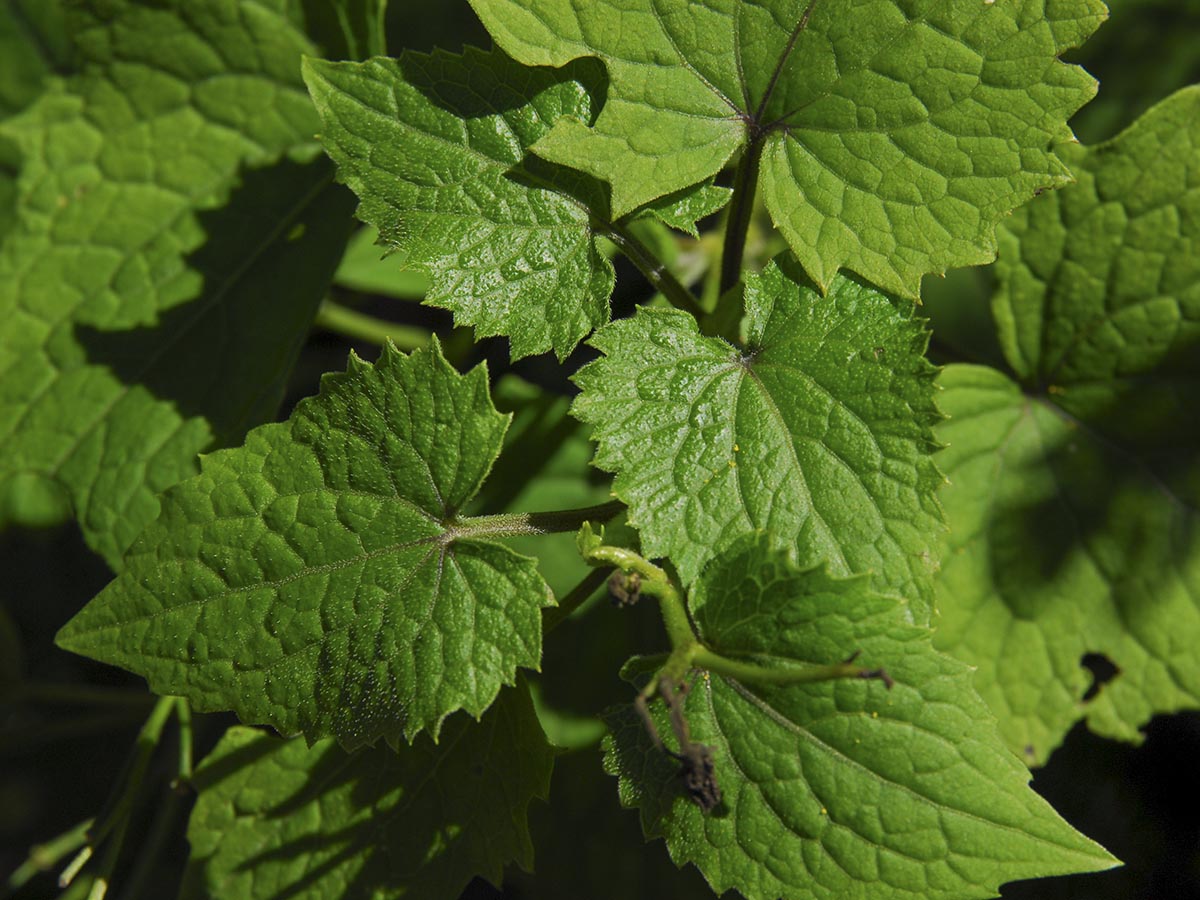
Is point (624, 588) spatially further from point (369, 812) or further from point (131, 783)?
point (131, 783)

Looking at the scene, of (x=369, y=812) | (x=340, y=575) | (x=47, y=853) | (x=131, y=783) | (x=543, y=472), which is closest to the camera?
(x=340, y=575)

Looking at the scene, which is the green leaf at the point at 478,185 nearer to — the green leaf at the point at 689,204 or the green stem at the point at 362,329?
the green leaf at the point at 689,204

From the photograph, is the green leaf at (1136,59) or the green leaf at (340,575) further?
the green leaf at (1136,59)

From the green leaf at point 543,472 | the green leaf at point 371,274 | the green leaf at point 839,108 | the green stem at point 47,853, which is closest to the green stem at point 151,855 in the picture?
the green stem at point 47,853

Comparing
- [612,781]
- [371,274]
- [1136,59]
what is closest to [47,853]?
[612,781]

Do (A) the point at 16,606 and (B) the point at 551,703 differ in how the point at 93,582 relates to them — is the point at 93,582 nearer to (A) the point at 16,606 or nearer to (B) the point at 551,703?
(A) the point at 16,606
